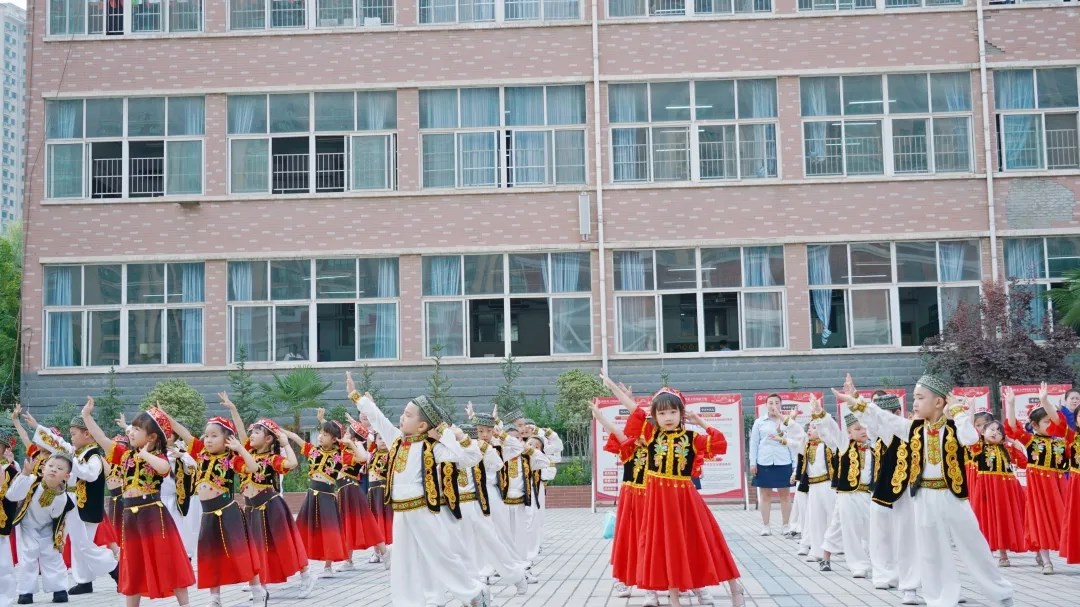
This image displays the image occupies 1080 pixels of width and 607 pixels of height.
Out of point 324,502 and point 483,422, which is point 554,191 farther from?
point 483,422

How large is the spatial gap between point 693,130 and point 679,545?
19.9 meters

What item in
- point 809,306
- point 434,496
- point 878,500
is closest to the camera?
point 434,496

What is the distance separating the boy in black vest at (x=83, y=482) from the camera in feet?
42.7

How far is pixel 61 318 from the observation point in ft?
95.7

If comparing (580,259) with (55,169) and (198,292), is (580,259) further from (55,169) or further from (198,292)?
(55,169)

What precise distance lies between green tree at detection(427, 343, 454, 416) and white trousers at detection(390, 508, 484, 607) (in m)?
16.7

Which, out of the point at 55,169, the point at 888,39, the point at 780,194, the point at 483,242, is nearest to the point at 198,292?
the point at 55,169

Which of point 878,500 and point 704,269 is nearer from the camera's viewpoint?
point 878,500

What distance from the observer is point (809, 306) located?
28312 millimetres

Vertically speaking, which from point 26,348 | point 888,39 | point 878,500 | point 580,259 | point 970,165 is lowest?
point 878,500

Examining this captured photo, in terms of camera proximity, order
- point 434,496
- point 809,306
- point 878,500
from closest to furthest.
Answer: point 434,496, point 878,500, point 809,306

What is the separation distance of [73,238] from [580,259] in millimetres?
12236

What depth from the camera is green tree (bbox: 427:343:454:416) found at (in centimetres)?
2741

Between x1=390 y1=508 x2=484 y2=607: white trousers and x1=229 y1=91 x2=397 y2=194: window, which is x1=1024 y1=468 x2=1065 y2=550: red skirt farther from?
x1=229 y1=91 x2=397 y2=194: window
